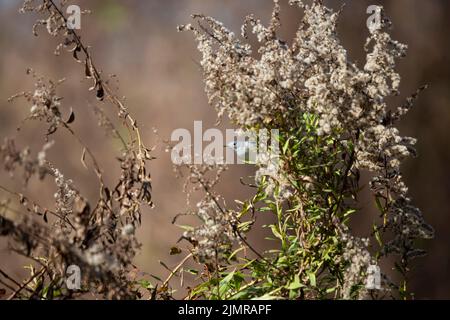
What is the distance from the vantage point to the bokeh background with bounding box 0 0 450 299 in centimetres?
210

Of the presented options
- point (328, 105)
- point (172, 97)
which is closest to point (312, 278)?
point (328, 105)

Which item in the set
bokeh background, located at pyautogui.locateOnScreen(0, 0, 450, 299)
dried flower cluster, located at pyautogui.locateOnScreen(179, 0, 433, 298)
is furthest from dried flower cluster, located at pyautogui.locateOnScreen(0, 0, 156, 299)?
bokeh background, located at pyautogui.locateOnScreen(0, 0, 450, 299)

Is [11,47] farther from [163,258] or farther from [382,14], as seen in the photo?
[382,14]

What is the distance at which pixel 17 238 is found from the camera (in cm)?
60

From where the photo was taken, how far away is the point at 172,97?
219 centimetres

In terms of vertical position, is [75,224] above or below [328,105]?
below

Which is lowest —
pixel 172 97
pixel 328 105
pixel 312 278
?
pixel 312 278

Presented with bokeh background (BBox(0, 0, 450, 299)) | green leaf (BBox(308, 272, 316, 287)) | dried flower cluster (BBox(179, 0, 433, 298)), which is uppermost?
bokeh background (BBox(0, 0, 450, 299))

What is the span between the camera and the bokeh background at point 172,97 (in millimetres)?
2100

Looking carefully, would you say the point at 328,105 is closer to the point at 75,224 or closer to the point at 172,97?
the point at 75,224

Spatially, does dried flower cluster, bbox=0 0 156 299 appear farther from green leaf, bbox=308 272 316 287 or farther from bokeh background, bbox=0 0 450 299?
bokeh background, bbox=0 0 450 299

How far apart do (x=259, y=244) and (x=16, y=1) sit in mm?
1109
